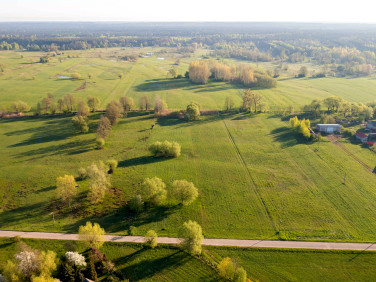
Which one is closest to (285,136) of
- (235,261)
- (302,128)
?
(302,128)

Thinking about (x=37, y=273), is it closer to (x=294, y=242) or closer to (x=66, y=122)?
(x=294, y=242)

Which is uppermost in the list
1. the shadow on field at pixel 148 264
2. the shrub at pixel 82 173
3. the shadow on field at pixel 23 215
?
the shrub at pixel 82 173

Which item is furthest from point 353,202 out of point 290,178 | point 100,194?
point 100,194

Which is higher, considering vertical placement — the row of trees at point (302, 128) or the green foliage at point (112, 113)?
the green foliage at point (112, 113)

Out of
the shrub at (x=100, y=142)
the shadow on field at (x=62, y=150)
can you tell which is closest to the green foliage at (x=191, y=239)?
the shrub at (x=100, y=142)

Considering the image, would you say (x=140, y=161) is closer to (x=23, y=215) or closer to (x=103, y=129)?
(x=103, y=129)

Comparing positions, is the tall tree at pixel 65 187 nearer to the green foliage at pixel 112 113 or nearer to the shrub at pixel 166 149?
the shrub at pixel 166 149

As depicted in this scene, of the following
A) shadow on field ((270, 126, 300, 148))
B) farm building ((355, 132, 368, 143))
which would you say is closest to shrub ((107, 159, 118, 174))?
shadow on field ((270, 126, 300, 148))

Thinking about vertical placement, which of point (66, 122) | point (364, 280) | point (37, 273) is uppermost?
point (66, 122)
